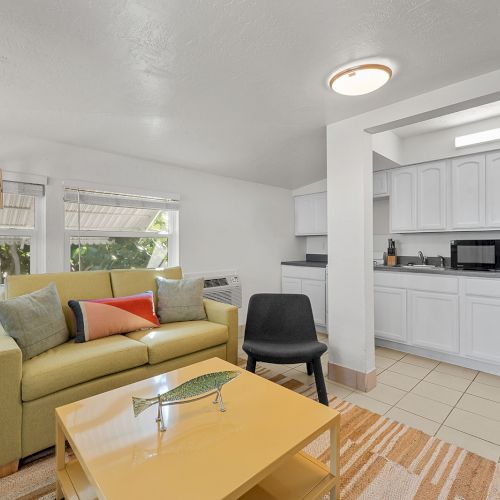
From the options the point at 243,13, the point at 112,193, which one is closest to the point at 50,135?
the point at 112,193

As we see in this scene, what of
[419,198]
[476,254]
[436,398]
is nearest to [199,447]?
[436,398]

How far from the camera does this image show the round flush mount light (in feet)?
5.84

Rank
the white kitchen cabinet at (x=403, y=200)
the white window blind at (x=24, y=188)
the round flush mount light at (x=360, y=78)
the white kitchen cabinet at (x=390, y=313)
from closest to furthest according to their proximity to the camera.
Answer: the round flush mount light at (x=360, y=78) → the white window blind at (x=24, y=188) → the white kitchen cabinet at (x=390, y=313) → the white kitchen cabinet at (x=403, y=200)

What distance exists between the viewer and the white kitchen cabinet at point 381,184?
11.9ft

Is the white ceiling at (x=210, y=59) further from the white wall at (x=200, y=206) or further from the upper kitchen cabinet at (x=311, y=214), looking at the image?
the upper kitchen cabinet at (x=311, y=214)

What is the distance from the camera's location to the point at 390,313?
10.9 feet

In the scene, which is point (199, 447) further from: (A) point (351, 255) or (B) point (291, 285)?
(B) point (291, 285)

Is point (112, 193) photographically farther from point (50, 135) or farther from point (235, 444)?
point (235, 444)

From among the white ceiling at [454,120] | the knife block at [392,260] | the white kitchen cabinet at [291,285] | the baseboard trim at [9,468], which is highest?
the white ceiling at [454,120]

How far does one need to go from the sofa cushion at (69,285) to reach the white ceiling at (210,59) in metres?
1.13

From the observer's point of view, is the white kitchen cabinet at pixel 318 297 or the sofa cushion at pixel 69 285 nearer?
the sofa cushion at pixel 69 285

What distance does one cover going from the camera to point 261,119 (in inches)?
98.2

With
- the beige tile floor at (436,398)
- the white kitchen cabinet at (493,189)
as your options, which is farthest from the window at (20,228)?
the white kitchen cabinet at (493,189)

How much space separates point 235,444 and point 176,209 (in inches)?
103
